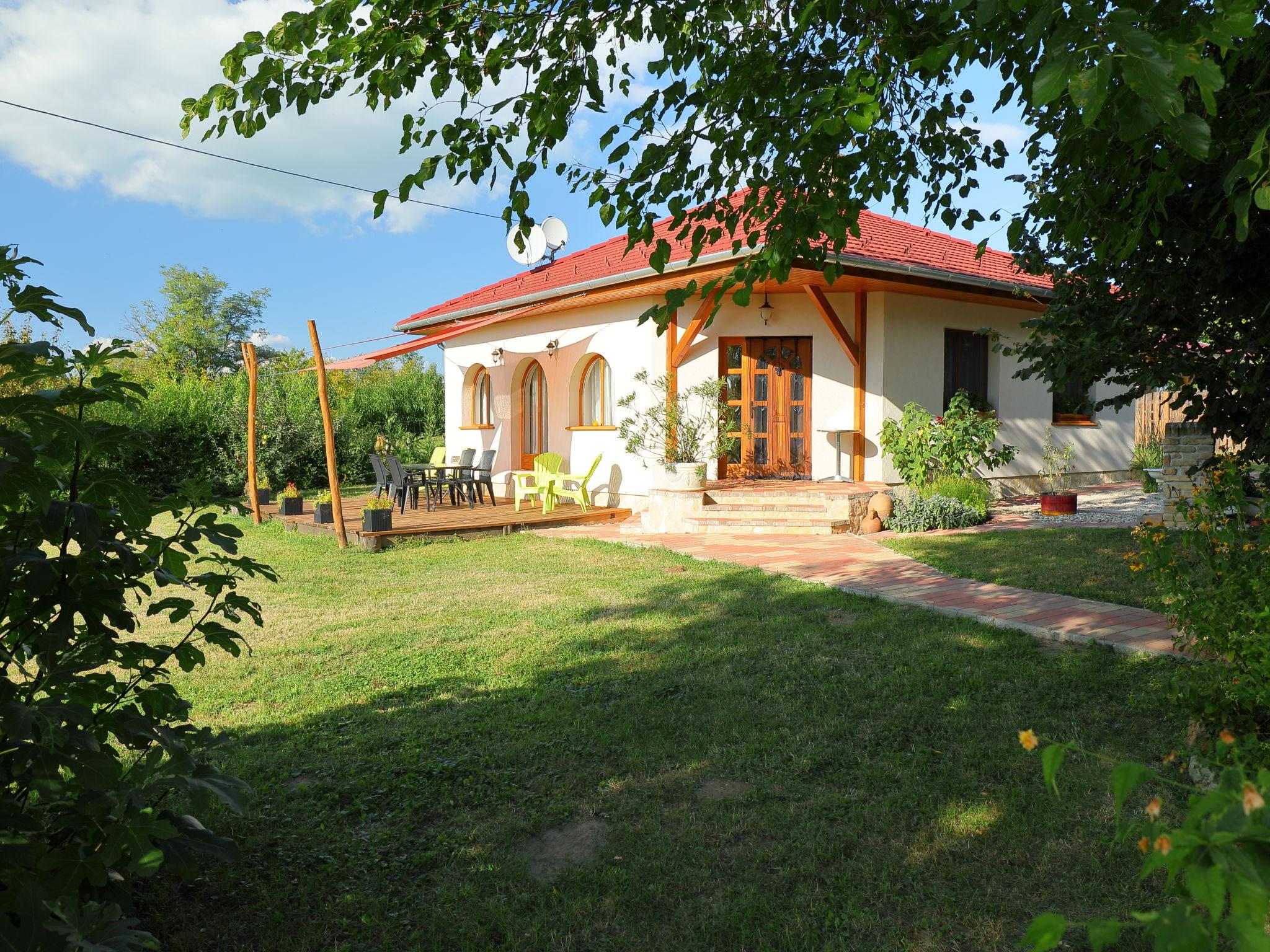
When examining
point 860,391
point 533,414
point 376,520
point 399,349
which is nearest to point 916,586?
point 860,391

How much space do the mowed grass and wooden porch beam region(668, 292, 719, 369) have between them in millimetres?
5702

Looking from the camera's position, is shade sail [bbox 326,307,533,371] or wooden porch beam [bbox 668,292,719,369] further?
shade sail [bbox 326,307,533,371]

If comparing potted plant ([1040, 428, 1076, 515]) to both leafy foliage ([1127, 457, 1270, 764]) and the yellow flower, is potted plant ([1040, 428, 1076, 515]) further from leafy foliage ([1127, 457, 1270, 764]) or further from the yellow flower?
the yellow flower

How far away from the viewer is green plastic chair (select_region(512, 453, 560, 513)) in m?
12.4

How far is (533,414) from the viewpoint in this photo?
1552 centimetres

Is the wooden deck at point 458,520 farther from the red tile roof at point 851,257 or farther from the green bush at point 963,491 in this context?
the green bush at point 963,491

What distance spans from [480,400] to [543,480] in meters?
4.70

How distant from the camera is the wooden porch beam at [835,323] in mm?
11719

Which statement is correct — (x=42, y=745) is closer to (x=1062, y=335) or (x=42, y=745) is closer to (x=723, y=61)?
(x=723, y=61)

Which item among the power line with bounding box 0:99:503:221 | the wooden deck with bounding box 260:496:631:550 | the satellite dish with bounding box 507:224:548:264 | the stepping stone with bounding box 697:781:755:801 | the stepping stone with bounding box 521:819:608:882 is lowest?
the stepping stone with bounding box 521:819:608:882

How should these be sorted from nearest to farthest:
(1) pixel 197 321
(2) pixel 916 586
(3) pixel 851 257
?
1. (2) pixel 916 586
2. (3) pixel 851 257
3. (1) pixel 197 321

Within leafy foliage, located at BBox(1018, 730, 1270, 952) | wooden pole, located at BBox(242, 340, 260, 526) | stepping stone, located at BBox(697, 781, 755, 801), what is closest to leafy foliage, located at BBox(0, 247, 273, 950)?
leafy foliage, located at BBox(1018, 730, 1270, 952)

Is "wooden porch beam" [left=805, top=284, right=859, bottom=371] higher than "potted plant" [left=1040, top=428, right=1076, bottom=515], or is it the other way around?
"wooden porch beam" [left=805, top=284, right=859, bottom=371]

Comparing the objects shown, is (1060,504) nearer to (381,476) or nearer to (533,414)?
(533,414)
